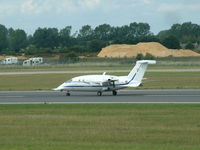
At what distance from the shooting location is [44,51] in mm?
173875
